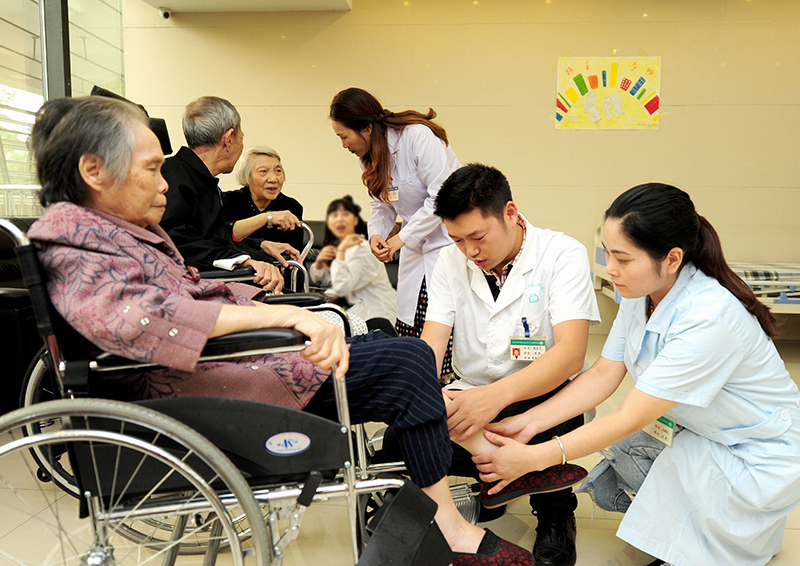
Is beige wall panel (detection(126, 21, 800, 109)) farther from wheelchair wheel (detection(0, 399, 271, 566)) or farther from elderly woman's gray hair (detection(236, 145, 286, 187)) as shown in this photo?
wheelchair wheel (detection(0, 399, 271, 566))

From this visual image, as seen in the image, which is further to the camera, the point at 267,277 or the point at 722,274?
the point at 267,277

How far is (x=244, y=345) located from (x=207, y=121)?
1433mm

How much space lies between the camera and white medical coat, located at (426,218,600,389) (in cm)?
168

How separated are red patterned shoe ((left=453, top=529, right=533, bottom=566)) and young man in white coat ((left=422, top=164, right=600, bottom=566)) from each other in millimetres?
205

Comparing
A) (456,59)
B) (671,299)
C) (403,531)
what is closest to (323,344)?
(403,531)

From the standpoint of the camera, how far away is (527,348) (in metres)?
1.67

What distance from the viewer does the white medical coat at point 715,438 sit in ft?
4.35

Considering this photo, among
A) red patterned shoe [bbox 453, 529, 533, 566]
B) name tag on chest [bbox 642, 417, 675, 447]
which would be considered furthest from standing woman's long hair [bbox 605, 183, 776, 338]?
red patterned shoe [bbox 453, 529, 533, 566]

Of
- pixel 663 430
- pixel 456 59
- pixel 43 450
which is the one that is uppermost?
pixel 456 59

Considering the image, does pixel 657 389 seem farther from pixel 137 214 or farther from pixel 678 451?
pixel 137 214

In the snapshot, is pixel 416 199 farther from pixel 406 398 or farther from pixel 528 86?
pixel 528 86

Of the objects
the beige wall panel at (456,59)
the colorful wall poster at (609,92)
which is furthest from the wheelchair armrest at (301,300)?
the colorful wall poster at (609,92)

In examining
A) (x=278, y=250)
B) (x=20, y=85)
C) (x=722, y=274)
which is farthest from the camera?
(x=20, y=85)

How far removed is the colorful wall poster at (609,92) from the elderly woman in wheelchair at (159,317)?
12.6 feet
